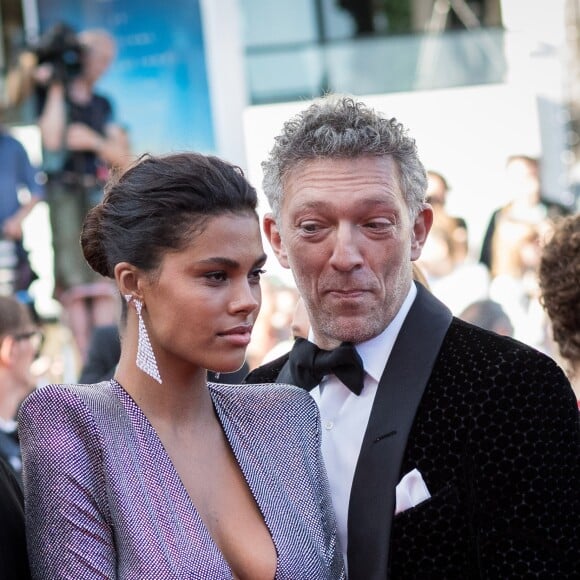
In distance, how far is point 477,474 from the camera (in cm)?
240

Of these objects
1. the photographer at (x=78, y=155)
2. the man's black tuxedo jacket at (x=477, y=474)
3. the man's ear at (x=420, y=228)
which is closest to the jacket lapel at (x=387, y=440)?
the man's black tuxedo jacket at (x=477, y=474)

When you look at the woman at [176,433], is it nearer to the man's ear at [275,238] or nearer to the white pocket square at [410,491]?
the white pocket square at [410,491]

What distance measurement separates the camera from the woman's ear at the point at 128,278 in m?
2.31

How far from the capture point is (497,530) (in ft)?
7.74

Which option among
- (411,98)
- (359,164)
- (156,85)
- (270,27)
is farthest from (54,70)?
(359,164)

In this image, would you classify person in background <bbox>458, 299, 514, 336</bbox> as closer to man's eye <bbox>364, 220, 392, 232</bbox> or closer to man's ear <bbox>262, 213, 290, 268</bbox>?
man's ear <bbox>262, 213, 290, 268</bbox>

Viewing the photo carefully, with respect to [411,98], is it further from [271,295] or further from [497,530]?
[497,530]

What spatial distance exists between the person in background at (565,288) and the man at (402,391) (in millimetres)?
557

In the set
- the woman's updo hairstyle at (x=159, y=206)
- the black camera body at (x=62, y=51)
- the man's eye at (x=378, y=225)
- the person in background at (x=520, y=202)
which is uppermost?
the black camera body at (x=62, y=51)

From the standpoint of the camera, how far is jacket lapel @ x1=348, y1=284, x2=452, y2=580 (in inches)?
95.0

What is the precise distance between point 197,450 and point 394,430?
45cm

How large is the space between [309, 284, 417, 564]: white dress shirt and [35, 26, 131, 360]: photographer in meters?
4.40

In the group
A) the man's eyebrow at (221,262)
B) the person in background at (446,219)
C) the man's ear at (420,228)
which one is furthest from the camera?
the person in background at (446,219)

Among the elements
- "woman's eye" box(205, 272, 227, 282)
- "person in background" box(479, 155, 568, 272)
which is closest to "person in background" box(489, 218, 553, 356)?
"person in background" box(479, 155, 568, 272)
